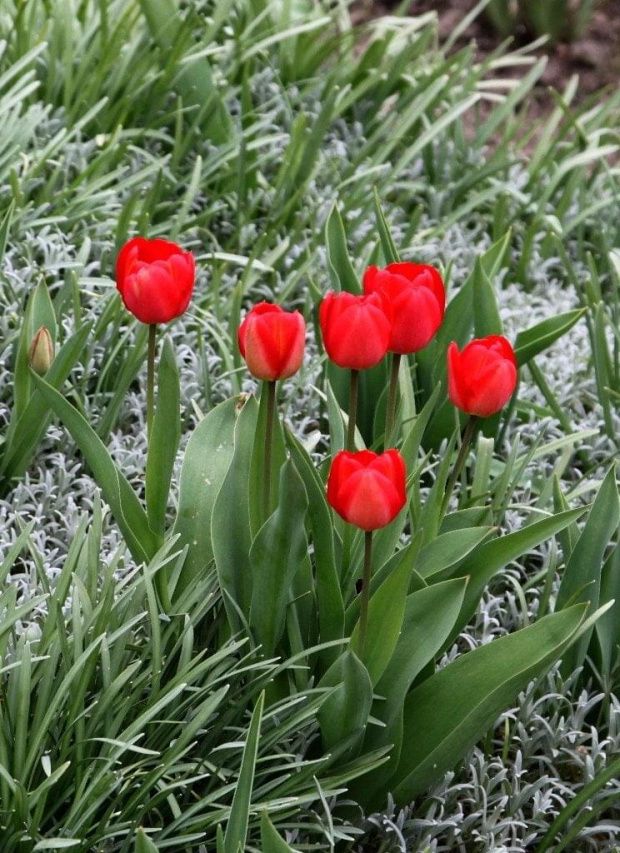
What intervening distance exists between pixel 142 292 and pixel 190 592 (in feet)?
1.44

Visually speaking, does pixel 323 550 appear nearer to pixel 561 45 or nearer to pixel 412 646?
pixel 412 646

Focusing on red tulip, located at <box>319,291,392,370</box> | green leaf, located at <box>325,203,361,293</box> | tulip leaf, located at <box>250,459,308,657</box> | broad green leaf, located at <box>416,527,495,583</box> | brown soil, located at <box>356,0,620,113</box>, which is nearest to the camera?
red tulip, located at <box>319,291,392,370</box>

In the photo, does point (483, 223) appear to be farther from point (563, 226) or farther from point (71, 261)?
point (71, 261)

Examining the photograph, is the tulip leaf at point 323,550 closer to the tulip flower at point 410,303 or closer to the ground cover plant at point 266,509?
the ground cover plant at point 266,509

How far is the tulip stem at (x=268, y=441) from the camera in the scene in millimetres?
1334

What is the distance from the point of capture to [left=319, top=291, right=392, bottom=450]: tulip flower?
1.25 m

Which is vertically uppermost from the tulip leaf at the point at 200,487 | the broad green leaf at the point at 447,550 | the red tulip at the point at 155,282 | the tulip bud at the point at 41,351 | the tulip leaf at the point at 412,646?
the red tulip at the point at 155,282

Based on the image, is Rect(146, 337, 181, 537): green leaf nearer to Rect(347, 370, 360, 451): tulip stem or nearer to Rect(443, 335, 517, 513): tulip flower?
Rect(347, 370, 360, 451): tulip stem

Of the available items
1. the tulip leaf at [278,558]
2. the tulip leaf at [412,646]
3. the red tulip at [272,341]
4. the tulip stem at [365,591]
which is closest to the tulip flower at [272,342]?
the red tulip at [272,341]

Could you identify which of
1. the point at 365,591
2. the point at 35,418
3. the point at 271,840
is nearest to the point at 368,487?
the point at 365,591

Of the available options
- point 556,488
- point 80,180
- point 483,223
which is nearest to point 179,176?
point 80,180

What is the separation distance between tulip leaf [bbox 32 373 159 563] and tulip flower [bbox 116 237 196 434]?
0.58ft

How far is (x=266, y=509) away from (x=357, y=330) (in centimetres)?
31

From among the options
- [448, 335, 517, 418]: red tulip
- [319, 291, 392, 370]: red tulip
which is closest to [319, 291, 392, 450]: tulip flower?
[319, 291, 392, 370]: red tulip
